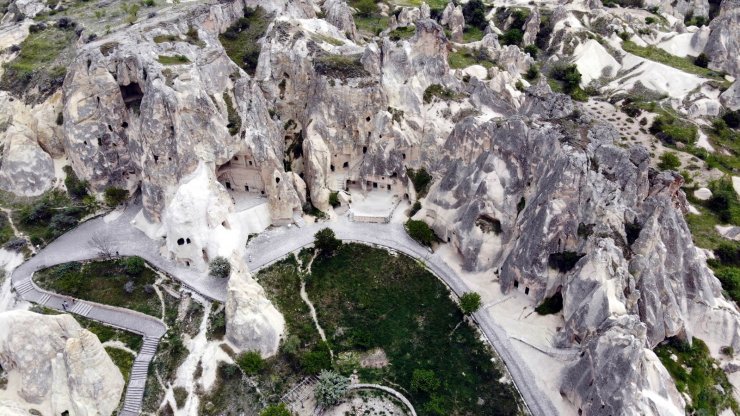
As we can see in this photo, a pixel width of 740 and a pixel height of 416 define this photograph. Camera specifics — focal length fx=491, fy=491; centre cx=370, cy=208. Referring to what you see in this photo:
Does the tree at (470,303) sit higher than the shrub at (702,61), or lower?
lower

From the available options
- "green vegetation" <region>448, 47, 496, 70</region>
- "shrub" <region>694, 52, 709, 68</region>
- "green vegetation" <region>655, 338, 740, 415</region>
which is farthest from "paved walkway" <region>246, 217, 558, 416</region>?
"shrub" <region>694, 52, 709, 68</region>

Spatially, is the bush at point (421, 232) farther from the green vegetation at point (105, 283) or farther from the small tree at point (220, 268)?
the green vegetation at point (105, 283)

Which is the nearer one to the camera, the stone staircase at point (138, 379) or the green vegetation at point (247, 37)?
the stone staircase at point (138, 379)

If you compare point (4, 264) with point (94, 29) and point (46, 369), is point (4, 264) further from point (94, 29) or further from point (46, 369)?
point (94, 29)

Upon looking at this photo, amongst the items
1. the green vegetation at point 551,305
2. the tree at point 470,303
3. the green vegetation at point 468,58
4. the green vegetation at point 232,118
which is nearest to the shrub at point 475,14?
the green vegetation at point 468,58

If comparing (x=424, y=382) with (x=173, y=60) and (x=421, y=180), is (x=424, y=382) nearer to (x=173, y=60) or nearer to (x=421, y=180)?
(x=421, y=180)

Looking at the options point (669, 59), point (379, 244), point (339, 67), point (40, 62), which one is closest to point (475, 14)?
point (669, 59)

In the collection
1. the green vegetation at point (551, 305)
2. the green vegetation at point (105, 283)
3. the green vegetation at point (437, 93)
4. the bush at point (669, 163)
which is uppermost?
the green vegetation at point (437, 93)

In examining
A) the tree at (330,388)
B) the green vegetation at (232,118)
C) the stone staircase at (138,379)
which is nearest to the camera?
the stone staircase at (138,379)
